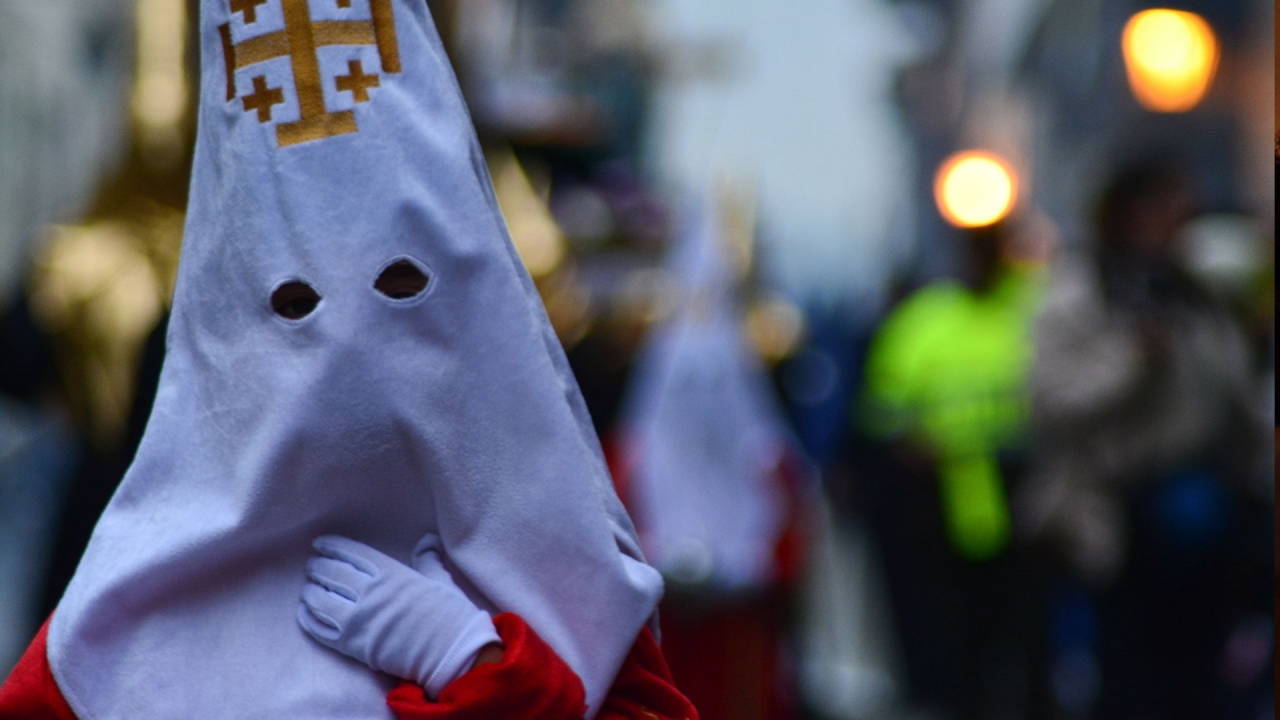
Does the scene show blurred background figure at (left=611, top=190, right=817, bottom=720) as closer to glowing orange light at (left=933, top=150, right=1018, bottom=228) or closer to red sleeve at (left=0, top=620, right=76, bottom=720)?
glowing orange light at (left=933, top=150, right=1018, bottom=228)

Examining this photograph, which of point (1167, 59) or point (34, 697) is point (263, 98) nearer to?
point (34, 697)

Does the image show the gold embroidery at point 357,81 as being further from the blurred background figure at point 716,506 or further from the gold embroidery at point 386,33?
the blurred background figure at point 716,506

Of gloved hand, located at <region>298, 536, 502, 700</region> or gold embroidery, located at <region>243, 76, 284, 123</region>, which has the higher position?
gold embroidery, located at <region>243, 76, 284, 123</region>

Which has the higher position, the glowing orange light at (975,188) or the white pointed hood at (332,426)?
the white pointed hood at (332,426)

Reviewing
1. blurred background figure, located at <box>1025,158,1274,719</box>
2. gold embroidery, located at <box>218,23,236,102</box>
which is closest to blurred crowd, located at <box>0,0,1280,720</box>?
blurred background figure, located at <box>1025,158,1274,719</box>

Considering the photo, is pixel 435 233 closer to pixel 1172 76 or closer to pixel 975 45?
pixel 1172 76

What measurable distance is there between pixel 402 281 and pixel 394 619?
1.52ft

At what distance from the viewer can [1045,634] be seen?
652 cm

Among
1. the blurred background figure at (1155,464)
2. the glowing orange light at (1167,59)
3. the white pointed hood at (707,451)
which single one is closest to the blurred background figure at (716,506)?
the white pointed hood at (707,451)

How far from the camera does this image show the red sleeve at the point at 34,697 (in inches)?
88.3

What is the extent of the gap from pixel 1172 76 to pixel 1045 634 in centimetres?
364

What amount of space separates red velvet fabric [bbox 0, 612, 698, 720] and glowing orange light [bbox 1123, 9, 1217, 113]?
7152mm

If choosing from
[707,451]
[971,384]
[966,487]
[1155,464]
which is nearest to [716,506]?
[707,451]

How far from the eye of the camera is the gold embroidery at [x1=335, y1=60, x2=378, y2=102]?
2.33 metres
